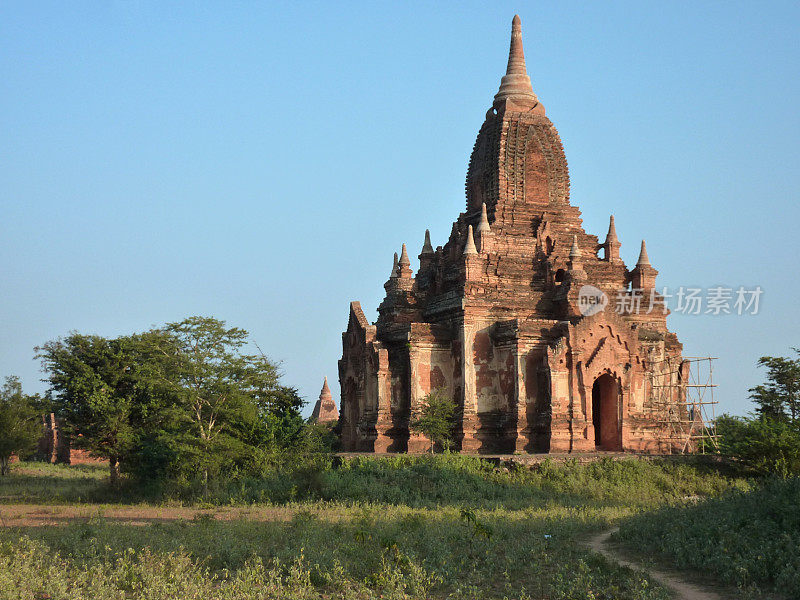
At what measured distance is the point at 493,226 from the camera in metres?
32.1

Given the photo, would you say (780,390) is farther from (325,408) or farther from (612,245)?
(325,408)

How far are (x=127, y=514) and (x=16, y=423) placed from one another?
25.3 meters

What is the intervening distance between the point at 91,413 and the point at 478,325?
1430 centimetres

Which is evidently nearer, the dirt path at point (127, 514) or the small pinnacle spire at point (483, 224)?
the dirt path at point (127, 514)

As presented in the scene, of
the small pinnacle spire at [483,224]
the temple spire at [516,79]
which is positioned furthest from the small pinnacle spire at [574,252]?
the temple spire at [516,79]

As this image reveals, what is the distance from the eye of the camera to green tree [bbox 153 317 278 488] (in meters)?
24.9

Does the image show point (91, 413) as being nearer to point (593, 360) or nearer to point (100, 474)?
point (100, 474)

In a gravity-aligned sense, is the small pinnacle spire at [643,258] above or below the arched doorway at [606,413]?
above

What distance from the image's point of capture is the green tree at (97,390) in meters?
31.7

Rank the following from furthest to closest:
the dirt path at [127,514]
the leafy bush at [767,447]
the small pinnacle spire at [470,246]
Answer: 1. the small pinnacle spire at [470,246]
2. the leafy bush at [767,447]
3. the dirt path at [127,514]

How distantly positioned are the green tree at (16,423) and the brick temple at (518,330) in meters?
18.8

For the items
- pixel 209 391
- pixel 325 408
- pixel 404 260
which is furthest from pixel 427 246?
pixel 325 408

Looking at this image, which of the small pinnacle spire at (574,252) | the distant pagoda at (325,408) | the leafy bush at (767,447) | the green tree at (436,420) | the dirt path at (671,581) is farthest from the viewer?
the distant pagoda at (325,408)

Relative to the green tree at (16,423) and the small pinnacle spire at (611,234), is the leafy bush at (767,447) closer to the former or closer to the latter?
the small pinnacle spire at (611,234)
